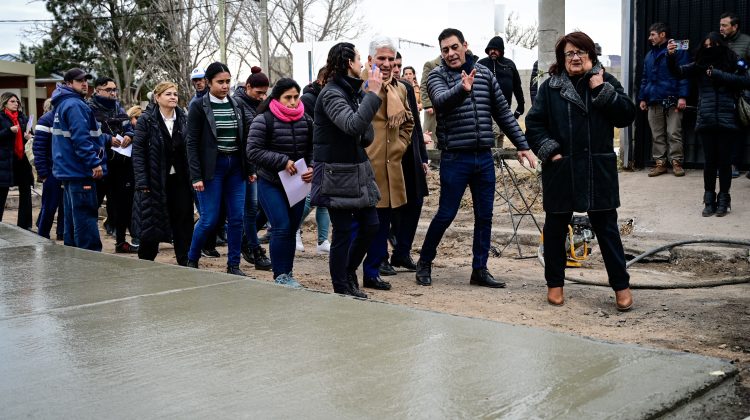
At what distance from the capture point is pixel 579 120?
248 inches

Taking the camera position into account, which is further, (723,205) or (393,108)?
(723,205)

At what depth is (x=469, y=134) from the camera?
7.23 meters

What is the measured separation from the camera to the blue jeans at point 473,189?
728 cm

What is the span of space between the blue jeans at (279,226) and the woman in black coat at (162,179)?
1332mm

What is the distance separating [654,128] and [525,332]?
24.4 ft

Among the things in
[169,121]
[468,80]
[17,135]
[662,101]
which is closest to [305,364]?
[468,80]

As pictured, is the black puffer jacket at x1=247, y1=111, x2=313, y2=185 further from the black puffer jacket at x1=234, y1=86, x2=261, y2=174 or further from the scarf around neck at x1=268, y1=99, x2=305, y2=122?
the black puffer jacket at x1=234, y1=86, x2=261, y2=174

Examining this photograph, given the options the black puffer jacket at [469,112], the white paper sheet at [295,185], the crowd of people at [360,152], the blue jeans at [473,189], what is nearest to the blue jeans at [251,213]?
the crowd of people at [360,152]

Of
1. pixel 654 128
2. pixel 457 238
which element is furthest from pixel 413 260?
pixel 654 128

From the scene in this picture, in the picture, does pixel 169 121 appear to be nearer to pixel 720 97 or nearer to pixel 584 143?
pixel 584 143

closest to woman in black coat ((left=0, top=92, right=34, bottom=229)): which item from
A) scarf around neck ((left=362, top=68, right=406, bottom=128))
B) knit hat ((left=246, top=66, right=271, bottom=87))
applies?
knit hat ((left=246, top=66, right=271, bottom=87))

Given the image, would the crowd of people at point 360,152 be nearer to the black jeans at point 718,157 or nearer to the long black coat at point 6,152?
the black jeans at point 718,157

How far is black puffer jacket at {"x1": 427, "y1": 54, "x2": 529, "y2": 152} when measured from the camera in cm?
722

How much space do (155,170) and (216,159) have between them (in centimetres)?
69
